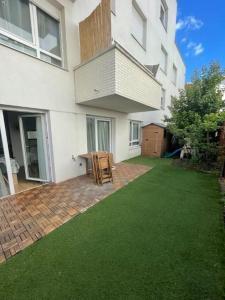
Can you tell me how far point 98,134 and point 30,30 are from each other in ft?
13.0

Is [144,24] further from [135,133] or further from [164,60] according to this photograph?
[135,133]

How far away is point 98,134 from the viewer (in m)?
6.55

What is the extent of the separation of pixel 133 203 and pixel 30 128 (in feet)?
12.7

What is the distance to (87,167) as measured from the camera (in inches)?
232

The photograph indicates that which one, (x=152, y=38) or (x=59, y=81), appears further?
(x=152, y=38)

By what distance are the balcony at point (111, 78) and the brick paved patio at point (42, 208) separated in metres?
2.85

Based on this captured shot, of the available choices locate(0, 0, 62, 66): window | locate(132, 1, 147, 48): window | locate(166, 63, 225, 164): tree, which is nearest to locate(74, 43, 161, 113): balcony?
locate(0, 0, 62, 66): window

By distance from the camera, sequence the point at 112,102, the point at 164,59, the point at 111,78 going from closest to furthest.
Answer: the point at 111,78, the point at 112,102, the point at 164,59

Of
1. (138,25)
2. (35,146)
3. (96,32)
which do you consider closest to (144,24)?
(138,25)

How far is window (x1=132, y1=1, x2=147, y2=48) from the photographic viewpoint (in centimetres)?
739

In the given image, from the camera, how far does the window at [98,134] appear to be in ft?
20.0

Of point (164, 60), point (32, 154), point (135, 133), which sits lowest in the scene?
point (32, 154)

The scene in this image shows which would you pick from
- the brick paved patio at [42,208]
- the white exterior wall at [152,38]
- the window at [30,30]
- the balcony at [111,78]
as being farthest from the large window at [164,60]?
the brick paved patio at [42,208]

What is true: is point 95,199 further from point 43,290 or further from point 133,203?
point 43,290
